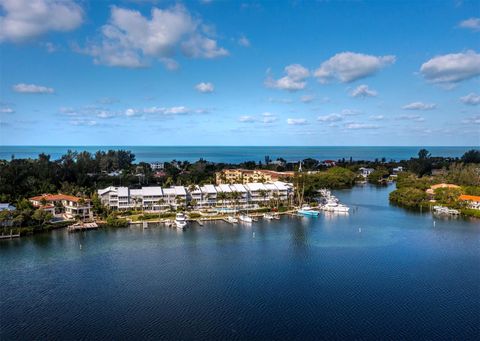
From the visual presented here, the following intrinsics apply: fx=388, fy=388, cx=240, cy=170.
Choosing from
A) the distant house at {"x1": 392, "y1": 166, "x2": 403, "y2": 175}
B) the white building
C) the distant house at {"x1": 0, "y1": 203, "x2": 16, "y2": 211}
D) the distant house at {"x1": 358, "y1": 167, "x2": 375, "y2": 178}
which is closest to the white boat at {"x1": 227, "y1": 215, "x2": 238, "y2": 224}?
the white building

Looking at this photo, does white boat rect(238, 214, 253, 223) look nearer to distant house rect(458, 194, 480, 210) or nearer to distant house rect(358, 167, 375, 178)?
distant house rect(458, 194, 480, 210)

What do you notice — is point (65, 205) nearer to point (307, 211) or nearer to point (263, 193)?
point (263, 193)

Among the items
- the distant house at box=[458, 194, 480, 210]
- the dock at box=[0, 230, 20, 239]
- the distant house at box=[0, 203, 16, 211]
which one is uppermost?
the distant house at box=[0, 203, 16, 211]

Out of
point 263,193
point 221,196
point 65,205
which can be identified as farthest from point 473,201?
point 65,205

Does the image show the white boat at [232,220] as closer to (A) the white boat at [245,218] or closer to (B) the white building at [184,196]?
(A) the white boat at [245,218]

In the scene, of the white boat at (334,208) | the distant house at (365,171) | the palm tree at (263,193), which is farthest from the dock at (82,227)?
the distant house at (365,171)

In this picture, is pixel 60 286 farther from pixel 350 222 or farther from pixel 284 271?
pixel 350 222
